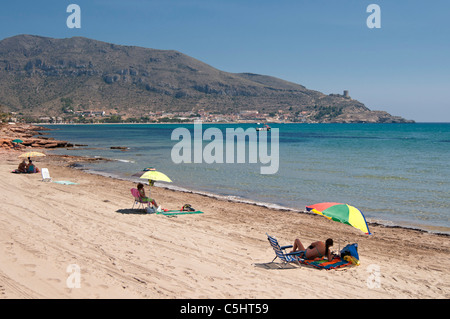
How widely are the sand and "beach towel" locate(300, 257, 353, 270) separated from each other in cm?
18

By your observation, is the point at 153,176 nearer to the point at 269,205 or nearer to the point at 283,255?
the point at 269,205

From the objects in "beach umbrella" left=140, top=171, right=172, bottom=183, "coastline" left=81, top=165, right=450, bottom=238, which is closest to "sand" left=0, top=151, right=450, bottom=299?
"coastline" left=81, top=165, right=450, bottom=238

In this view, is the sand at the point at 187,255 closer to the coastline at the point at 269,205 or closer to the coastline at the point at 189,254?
the coastline at the point at 189,254

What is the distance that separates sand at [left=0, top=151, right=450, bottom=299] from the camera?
6645 mm

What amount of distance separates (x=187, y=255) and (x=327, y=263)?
3.07m

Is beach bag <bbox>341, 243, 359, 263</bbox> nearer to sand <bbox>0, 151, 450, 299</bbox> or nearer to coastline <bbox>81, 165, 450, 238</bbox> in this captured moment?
sand <bbox>0, 151, 450, 299</bbox>

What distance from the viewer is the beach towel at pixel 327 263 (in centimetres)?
814

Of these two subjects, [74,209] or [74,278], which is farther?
[74,209]

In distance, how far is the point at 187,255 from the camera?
8445 mm

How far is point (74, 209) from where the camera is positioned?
12484 millimetres
